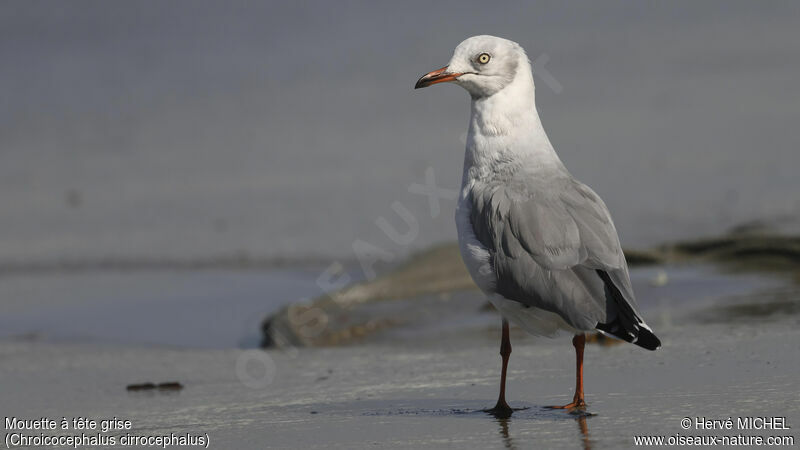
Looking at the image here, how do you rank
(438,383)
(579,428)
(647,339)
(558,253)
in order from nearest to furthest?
1. (579,428)
2. (647,339)
3. (558,253)
4. (438,383)

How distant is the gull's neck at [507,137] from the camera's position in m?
4.89

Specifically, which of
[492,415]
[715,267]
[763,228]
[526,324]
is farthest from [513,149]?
[763,228]

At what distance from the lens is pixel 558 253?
4434mm

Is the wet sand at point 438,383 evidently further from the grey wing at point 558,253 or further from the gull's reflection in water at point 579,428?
the grey wing at point 558,253

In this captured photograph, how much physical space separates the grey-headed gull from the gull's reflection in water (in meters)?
0.11

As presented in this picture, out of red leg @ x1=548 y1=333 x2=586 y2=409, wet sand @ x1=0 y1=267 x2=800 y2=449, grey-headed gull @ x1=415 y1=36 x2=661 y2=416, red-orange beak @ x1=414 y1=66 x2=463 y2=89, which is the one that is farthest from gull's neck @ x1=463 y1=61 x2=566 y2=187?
wet sand @ x1=0 y1=267 x2=800 y2=449

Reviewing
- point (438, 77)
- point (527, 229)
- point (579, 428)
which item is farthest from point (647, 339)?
point (438, 77)

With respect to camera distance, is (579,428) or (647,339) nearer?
(579,428)

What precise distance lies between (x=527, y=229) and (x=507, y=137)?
614 mm

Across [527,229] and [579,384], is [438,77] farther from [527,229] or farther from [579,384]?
[579,384]

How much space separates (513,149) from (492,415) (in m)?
1.15

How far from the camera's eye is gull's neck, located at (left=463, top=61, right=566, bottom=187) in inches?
192

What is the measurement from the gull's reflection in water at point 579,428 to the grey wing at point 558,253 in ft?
1.06

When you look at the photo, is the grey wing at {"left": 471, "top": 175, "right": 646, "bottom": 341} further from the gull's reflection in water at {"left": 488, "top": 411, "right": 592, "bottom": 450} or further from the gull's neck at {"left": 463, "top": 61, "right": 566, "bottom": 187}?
the gull's reflection in water at {"left": 488, "top": 411, "right": 592, "bottom": 450}
